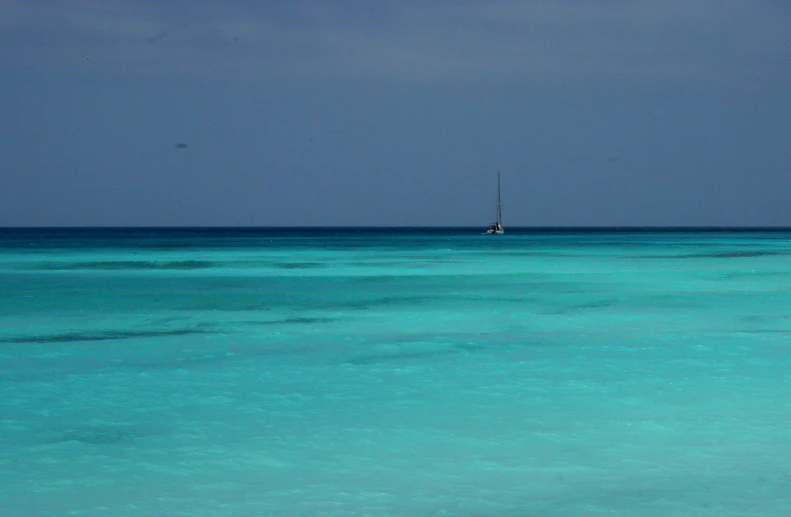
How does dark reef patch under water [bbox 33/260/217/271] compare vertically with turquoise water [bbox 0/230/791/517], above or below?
below

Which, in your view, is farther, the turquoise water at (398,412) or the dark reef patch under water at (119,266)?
the dark reef patch under water at (119,266)

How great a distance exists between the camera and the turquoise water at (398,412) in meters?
5.96

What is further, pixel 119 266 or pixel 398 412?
pixel 119 266

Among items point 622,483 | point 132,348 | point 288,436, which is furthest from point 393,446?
point 132,348

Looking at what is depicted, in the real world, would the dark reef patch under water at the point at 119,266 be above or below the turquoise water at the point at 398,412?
below

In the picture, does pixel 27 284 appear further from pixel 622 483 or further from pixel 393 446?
pixel 622 483

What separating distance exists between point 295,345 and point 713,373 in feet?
17.7

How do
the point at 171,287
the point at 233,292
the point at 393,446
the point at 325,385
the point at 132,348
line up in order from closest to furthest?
1. the point at 393,446
2. the point at 325,385
3. the point at 132,348
4. the point at 233,292
5. the point at 171,287

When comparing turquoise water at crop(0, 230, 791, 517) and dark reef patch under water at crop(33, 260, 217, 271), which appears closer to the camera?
turquoise water at crop(0, 230, 791, 517)

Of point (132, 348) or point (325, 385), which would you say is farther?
point (132, 348)

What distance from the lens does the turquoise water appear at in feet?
19.6

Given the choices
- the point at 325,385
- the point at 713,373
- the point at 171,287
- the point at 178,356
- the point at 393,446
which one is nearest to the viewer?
the point at 393,446

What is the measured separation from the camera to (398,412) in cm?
831

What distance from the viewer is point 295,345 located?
1284 centimetres
